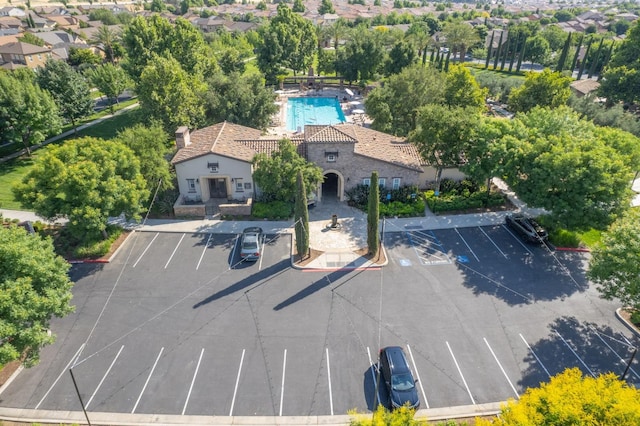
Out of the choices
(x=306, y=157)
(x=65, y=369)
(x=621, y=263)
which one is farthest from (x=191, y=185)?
(x=621, y=263)

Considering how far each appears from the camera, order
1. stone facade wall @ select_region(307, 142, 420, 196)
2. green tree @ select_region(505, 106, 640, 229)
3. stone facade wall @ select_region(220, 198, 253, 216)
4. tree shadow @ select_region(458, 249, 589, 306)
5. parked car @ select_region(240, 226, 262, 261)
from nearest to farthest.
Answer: tree shadow @ select_region(458, 249, 589, 306)
green tree @ select_region(505, 106, 640, 229)
parked car @ select_region(240, 226, 262, 261)
stone facade wall @ select_region(220, 198, 253, 216)
stone facade wall @ select_region(307, 142, 420, 196)

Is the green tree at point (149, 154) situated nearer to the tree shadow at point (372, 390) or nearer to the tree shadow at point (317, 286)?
the tree shadow at point (317, 286)

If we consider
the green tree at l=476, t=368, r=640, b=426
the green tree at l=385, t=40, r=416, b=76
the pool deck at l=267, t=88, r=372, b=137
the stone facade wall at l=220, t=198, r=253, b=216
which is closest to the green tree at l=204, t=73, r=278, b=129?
the pool deck at l=267, t=88, r=372, b=137

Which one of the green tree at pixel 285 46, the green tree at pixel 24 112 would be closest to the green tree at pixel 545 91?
the green tree at pixel 285 46

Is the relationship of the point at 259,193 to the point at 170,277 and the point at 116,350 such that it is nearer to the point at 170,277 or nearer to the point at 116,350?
the point at 170,277

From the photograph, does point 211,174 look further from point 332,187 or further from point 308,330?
point 308,330

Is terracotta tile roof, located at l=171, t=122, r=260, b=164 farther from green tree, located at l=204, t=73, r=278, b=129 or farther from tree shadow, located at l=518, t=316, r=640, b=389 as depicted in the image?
tree shadow, located at l=518, t=316, r=640, b=389

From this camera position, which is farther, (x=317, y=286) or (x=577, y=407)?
(x=317, y=286)

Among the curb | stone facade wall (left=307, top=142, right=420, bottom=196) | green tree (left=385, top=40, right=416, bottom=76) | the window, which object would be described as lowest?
the curb
